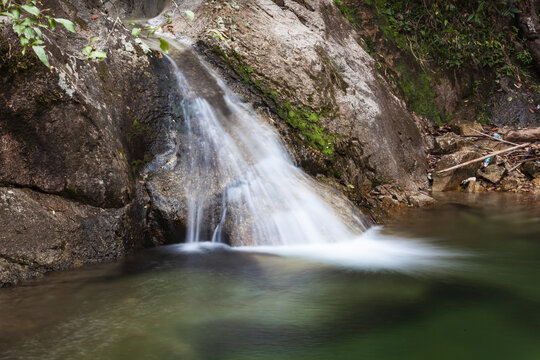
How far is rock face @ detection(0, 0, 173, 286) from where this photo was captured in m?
3.94

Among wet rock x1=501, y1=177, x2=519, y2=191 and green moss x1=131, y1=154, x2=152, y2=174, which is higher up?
green moss x1=131, y1=154, x2=152, y2=174

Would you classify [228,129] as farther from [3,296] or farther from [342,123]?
[3,296]

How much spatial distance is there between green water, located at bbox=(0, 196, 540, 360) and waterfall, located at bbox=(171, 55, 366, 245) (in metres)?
0.48

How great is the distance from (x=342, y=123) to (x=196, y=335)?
5202mm

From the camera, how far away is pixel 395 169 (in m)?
7.82

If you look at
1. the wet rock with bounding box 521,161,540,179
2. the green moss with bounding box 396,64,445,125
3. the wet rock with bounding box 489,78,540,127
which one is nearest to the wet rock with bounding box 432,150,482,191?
Result: the wet rock with bounding box 521,161,540,179

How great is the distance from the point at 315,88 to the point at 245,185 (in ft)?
9.03

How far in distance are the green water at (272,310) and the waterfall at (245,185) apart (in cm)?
48

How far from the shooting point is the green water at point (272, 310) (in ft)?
9.29

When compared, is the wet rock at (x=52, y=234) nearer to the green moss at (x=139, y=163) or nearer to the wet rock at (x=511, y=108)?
the green moss at (x=139, y=163)

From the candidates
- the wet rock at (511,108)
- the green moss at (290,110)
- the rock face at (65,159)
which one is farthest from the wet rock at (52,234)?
the wet rock at (511,108)

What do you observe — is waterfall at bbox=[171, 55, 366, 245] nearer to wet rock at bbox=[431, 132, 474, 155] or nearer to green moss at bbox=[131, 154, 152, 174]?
green moss at bbox=[131, 154, 152, 174]

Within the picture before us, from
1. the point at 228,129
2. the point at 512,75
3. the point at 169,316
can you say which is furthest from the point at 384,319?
the point at 512,75

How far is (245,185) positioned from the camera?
5.56 m
